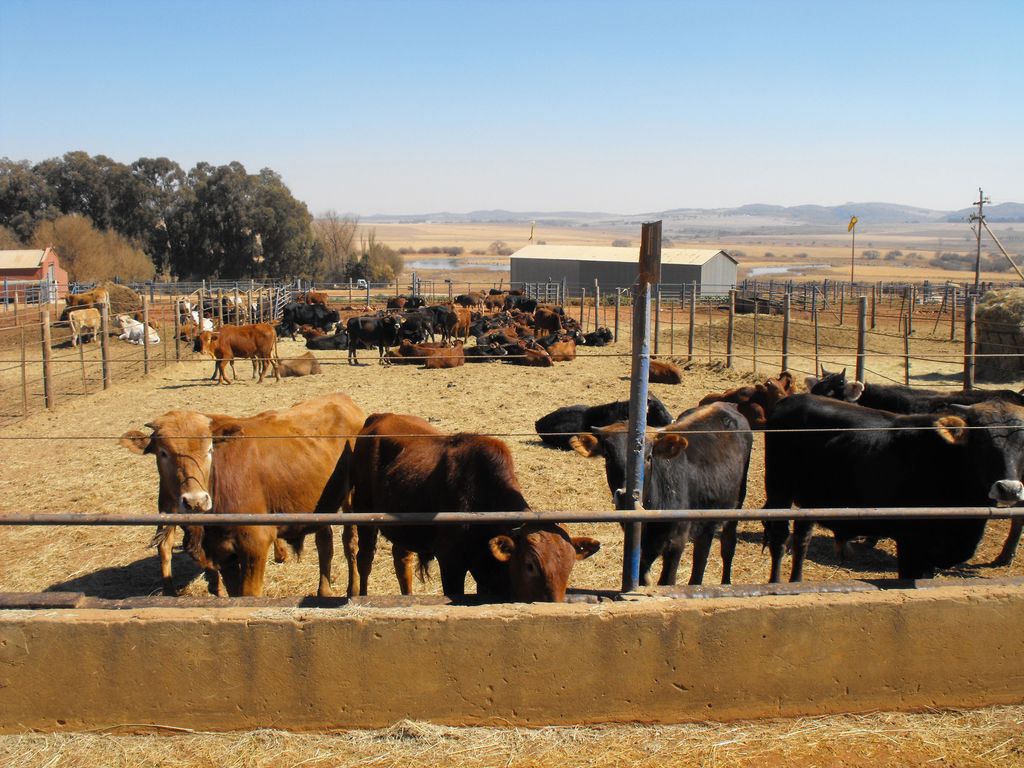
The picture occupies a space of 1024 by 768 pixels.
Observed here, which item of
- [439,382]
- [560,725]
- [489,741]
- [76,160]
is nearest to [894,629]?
[560,725]

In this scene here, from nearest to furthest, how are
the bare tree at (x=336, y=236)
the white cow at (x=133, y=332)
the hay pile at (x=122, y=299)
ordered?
the white cow at (x=133, y=332) → the hay pile at (x=122, y=299) → the bare tree at (x=336, y=236)

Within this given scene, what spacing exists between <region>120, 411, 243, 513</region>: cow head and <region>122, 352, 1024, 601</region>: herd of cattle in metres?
0.01

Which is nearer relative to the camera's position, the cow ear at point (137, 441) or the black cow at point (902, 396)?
the cow ear at point (137, 441)

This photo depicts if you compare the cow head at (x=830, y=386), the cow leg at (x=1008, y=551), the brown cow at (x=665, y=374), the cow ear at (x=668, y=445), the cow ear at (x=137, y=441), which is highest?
the cow ear at (x=668, y=445)

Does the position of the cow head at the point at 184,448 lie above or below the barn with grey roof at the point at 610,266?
below

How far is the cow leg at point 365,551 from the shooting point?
19.7 feet

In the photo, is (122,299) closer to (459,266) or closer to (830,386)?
(830,386)

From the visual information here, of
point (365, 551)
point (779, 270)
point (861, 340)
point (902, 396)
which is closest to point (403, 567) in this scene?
point (365, 551)

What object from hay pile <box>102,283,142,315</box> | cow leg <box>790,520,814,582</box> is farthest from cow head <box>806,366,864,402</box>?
hay pile <box>102,283,142,315</box>

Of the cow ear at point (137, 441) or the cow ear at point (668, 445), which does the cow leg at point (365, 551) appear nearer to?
the cow ear at point (137, 441)

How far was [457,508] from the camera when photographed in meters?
5.00

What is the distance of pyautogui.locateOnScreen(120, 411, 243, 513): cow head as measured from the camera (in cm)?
525

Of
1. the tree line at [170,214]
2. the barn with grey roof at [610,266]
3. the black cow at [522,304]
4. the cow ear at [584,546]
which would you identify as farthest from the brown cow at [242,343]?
the tree line at [170,214]

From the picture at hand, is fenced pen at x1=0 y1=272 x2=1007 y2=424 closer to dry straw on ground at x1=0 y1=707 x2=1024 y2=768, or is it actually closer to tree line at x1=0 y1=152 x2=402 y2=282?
dry straw on ground at x1=0 y1=707 x2=1024 y2=768
